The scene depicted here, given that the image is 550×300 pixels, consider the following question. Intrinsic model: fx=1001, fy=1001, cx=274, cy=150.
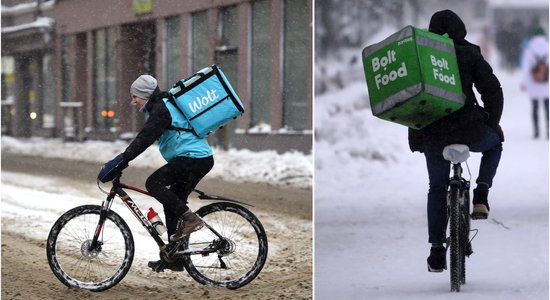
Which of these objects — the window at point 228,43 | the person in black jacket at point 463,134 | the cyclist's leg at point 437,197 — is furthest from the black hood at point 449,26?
the window at point 228,43

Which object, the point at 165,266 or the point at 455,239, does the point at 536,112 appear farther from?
the point at 165,266

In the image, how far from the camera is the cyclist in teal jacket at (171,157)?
4.52 metres

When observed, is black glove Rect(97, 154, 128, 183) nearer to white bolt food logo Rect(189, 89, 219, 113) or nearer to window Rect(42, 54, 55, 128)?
white bolt food logo Rect(189, 89, 219, 113)

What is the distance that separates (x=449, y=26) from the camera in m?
4.57

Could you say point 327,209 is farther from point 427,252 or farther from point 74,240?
point 74,240

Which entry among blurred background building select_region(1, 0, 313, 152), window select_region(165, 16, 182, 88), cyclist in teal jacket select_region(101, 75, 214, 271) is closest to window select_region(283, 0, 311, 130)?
blurred background building select_region(1, 0, 313, 152)

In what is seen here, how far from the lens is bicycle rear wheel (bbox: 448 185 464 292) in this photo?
4.44 m

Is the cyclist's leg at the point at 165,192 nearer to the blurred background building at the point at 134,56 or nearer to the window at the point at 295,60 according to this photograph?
the blurred background building at the point at 134,56

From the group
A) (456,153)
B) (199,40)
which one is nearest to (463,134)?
(456,153)

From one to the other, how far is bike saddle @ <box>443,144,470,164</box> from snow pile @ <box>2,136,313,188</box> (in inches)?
38.4

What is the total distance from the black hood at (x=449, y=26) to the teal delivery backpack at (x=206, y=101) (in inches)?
38.4

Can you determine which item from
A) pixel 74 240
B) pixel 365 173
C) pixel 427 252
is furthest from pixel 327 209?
pixel 74 240

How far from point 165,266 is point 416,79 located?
4.80ft

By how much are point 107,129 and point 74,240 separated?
2.50 feet
